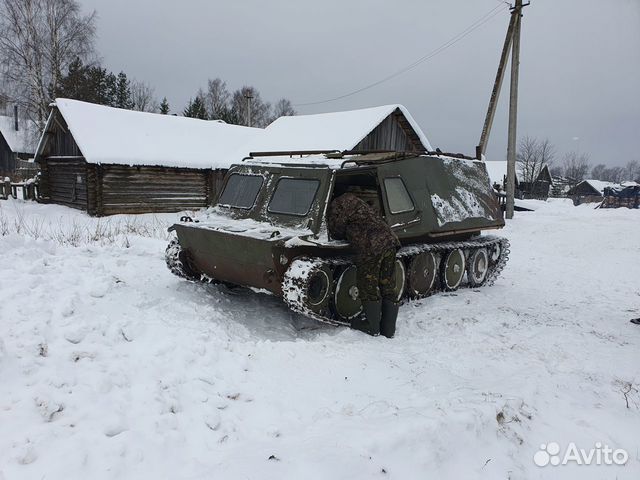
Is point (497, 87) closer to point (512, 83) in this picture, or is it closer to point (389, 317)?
point (512, 83)

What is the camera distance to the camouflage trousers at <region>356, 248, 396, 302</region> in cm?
590

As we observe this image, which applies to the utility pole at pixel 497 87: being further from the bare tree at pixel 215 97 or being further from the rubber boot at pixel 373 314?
the bare tree at pixel 215 97

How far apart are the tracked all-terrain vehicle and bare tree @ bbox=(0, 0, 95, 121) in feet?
84.8

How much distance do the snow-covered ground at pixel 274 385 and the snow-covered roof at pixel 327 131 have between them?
1343cm

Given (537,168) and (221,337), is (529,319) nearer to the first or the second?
(221,337)

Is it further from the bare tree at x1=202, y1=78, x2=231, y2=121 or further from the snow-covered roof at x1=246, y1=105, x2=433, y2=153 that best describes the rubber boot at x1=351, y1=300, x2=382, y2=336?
the bare tree at x1=202, y1=78, x2=231, y2=121

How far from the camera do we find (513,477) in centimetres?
309

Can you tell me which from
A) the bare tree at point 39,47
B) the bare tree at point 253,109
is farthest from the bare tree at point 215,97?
the bare tree at point 39,47

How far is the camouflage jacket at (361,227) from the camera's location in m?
5.79

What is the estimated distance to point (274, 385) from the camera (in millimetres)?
4133

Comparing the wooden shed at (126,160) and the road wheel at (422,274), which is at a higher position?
the wooden shed at (126,160)

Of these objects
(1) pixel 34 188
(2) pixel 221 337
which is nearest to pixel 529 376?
(2) pixel 221 337

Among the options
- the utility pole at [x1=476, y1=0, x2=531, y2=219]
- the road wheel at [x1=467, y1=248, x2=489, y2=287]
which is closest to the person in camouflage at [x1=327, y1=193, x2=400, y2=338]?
the road wheel at [x1=467, y1=248, x2=489, y2=287]

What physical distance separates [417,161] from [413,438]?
17.7ft
